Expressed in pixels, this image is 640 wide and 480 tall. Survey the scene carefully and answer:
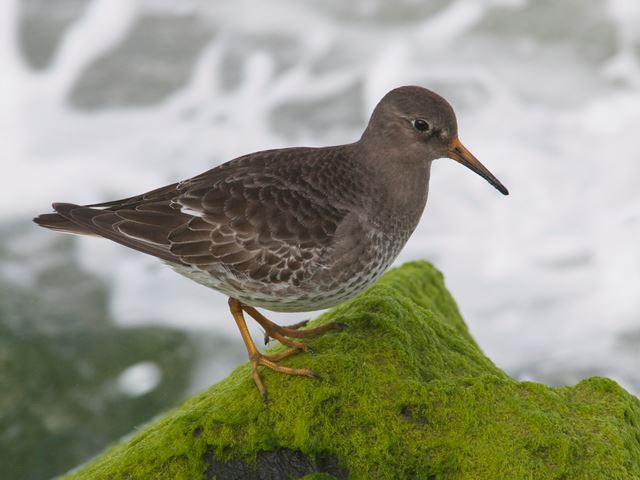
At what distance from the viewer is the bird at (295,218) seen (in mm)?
5805

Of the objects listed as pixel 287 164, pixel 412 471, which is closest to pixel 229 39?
pixel 287 164

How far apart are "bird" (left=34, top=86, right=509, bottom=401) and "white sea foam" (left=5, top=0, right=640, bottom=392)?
6888 millimetres

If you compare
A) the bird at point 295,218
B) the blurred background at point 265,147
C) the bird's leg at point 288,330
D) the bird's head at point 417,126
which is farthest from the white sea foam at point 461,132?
the bird's head at point 417,126

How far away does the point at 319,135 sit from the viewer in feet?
54.5

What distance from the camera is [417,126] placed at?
6168 mm

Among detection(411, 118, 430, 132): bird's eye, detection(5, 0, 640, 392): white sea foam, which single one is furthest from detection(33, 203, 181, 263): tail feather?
detection(5, 0, 640, 392): white sea foam

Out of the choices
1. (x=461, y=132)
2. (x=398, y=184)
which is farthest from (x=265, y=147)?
(x=398, y=184)

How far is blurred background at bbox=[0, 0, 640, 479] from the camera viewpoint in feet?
40.4

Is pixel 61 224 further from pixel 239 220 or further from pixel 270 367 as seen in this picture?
pixel 270 367

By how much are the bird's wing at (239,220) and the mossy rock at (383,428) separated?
2.37 ft

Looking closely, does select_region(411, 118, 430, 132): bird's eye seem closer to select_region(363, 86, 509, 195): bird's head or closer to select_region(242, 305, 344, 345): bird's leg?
select_region(363, 86, 509, 195): bird's head

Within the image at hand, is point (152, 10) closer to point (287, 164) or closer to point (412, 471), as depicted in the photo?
point (287, 164)

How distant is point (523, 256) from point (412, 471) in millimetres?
9584

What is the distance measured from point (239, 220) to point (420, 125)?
56.3 inches
